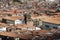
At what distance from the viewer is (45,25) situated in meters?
18.9

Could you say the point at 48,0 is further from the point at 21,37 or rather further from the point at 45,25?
the point at 21,37

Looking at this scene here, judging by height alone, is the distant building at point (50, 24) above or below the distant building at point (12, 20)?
above

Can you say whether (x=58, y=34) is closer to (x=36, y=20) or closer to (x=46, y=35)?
(x=46, y=35)

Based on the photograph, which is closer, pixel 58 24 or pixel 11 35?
pixel 11 35

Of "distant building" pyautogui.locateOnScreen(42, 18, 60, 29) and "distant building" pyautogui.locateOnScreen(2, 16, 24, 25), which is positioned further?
"distant building" pyautogui.locateOnScreen(2, 16, 24, 25)

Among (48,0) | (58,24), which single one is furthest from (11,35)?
(48,0)

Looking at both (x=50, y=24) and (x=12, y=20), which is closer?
(x=50, y=24)

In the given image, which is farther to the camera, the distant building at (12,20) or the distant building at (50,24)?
the distant building at (12,20)

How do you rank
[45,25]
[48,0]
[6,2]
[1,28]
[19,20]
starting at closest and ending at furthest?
1. [1,28]
2. [45,25]
3. [19,20]
4. [6,2]
5. [48,0]

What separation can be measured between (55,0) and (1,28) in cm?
2504

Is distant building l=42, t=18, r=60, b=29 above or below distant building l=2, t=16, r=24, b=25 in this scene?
above

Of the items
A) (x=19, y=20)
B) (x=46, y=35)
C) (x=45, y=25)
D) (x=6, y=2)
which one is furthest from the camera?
(x=6, y=2)

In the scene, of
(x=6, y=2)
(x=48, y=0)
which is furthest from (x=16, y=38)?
(x=48, y=0)

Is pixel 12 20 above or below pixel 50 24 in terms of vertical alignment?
below
